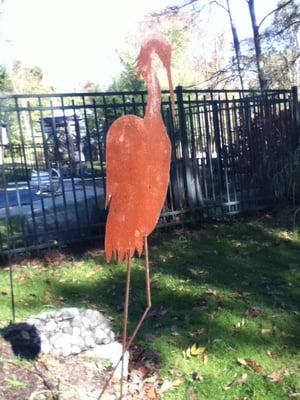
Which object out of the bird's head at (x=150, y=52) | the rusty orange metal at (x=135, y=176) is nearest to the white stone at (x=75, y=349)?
the rusty orange metal at (x=135, y=176)

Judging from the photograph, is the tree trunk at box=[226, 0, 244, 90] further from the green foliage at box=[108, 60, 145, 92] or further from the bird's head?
the bird's head

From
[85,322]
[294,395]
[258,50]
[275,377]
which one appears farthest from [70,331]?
[258,50]

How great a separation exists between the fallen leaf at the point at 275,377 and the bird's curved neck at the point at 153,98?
2.15 m

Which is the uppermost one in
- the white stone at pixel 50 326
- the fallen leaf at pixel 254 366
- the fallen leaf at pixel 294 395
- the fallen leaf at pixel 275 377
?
the white stone at pixel 50 326

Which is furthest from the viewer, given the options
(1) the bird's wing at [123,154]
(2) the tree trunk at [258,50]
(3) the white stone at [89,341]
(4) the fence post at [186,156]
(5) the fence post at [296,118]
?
(2) the tree trunk at [258,50]

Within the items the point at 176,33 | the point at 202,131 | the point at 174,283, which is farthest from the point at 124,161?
the point at 176,33

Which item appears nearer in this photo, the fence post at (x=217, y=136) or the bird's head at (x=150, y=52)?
the bird's head at (x=150, y=52)

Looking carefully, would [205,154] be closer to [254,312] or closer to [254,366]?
[254,312]

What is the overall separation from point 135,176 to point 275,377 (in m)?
2.03

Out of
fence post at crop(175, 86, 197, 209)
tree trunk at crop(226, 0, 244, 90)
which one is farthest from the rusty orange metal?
tree trunk at crop(226, 0, 244, 90)

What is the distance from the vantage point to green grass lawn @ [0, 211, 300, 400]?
3.89m

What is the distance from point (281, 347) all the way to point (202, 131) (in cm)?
490

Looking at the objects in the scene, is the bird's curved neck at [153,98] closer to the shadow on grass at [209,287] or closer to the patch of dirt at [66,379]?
the patch of dirt at [66,379]

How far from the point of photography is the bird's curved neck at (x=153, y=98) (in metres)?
2.80
